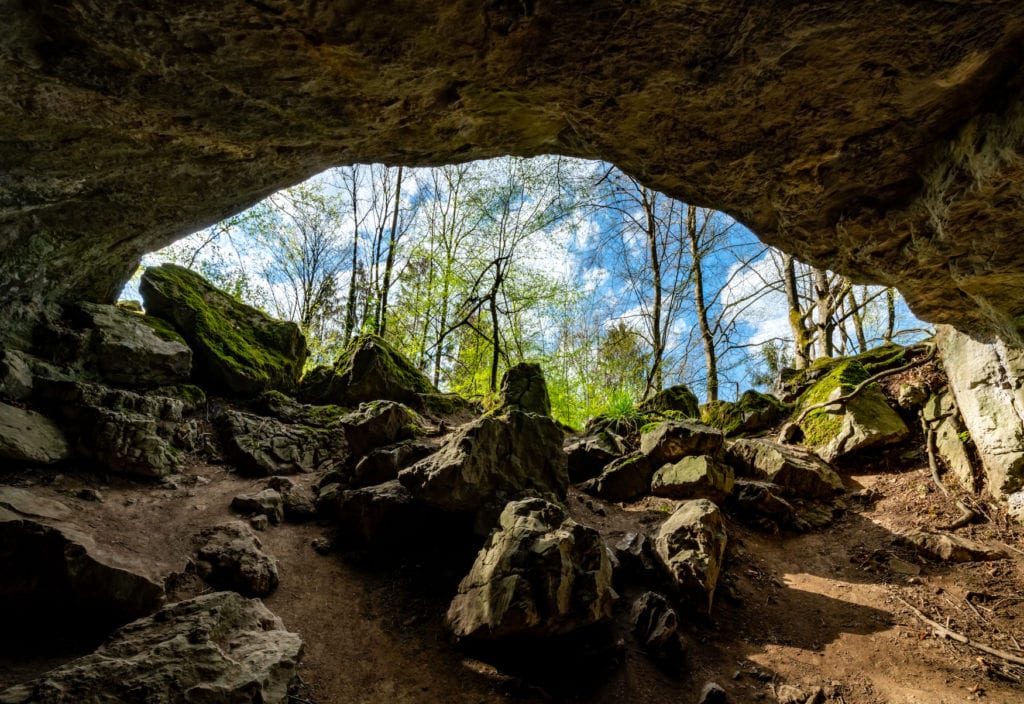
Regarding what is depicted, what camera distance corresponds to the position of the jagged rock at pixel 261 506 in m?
4.93

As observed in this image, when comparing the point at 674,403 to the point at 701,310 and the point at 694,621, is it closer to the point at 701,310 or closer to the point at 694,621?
the point at 701,310

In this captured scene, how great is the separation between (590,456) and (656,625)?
12.4 feet

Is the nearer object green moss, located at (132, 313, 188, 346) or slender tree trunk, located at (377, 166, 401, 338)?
green moss, located at (132, 313, 188, 346)

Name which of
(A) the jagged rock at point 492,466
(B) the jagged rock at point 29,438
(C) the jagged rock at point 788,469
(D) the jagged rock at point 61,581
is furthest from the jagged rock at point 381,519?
(C) the jagged rock at point 788,469

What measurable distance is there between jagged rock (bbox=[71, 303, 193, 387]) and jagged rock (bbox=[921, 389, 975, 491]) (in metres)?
11.0

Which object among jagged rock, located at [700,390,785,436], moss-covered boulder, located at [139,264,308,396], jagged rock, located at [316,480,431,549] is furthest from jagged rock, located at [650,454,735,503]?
moss-covered boulder, located at [139,264,308,396]

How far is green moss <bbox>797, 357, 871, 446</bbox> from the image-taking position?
23.8 ft

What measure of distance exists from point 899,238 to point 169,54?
648cm

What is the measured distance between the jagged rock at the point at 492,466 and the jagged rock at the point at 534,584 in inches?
26.6

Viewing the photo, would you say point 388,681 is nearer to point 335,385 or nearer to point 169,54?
point 169,54

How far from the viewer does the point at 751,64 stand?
10.3 feet

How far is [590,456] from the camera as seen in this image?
7680mm

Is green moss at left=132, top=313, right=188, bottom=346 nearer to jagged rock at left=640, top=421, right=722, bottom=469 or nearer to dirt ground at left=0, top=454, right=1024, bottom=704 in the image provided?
dirt ground at left=0, top=454, right=1024, bottom=704

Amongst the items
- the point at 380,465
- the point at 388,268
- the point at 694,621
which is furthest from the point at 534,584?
the point at 388,268
